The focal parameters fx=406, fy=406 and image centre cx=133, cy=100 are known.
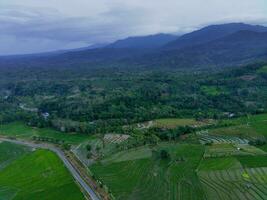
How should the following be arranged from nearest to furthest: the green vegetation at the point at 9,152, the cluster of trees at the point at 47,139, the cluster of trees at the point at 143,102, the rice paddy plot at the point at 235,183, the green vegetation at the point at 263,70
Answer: the rice paddy plot at the point at 235,183 → the green vegetation at the point at 9,152 → the cluster of trees at the point at 47,139 → the cluster of trees at the point at 143,102 → the green vegetation at the point at 263,70

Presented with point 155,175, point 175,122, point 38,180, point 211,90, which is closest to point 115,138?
point 175,122

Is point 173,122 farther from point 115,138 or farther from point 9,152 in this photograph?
point 9,152

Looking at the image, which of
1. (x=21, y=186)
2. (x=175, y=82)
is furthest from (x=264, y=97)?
(x=21, y=186)

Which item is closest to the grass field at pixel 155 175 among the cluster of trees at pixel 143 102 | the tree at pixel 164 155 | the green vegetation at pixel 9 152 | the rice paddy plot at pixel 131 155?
the rice paddy plot at pixel 131 155

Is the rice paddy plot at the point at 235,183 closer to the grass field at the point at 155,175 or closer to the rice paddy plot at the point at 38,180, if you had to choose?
the grass field at the point at 155,175

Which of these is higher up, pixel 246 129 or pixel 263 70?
pixel 246 129

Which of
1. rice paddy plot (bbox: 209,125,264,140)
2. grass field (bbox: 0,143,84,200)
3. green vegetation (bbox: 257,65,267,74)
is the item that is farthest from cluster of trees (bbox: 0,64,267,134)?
grass field (bbox: 0,143,84,200)

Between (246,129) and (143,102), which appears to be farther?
(143,102)

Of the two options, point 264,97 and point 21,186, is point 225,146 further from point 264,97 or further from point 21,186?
point 264,97
